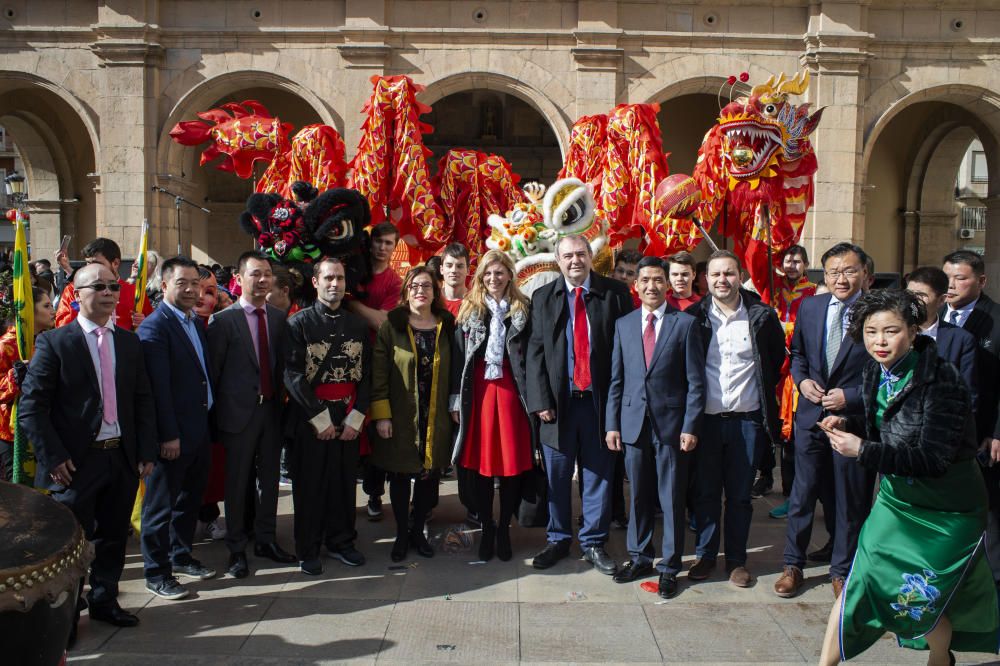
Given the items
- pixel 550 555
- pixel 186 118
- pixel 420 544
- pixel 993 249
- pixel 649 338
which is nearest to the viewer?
pixel 649 338

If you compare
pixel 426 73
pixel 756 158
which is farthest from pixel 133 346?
pixel 426 73

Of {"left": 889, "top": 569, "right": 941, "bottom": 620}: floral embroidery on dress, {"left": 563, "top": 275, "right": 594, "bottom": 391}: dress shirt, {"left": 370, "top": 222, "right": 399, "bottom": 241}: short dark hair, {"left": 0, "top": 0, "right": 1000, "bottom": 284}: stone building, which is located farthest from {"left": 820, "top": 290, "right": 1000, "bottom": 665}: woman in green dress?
{"left": 0, "top": 0, "right": 1000, "bottom": 284}: stone building

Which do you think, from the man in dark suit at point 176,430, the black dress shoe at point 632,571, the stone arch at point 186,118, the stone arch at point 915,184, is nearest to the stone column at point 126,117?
the stone arch at point 186,118

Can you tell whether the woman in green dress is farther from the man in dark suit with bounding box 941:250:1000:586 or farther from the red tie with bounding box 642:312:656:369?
the red tie with bounding box 642:312:656:369

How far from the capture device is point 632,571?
438 cm

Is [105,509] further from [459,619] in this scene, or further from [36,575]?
A: [459,619]

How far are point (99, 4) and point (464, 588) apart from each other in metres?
12.4

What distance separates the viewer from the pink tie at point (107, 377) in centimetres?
373

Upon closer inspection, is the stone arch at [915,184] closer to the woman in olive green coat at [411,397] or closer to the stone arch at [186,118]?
the stone arch at [186,118]

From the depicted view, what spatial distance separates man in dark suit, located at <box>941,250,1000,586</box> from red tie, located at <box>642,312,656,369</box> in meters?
1.59

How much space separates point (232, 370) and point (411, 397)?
1034 mm

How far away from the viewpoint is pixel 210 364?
4422mm

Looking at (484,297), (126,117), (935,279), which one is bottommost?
(484,297)

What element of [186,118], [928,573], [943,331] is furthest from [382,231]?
[186,118]
